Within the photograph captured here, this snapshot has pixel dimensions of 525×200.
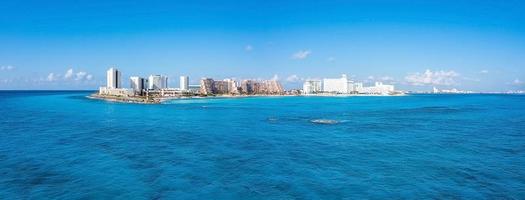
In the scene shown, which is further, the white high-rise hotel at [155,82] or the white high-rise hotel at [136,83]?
the white high-rise hotel at [155,82]

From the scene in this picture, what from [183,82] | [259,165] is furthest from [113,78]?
[259,165]

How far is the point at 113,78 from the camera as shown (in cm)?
13812

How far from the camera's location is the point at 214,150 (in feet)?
79.3

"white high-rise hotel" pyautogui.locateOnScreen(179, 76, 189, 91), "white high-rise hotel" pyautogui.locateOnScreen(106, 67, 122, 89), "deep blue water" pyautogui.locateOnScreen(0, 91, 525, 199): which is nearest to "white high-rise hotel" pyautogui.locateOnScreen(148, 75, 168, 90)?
"white high-rise hotel" pyautogui.locateOnScreen(179, 76, 189, 91)

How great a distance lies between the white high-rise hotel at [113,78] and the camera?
13800cm

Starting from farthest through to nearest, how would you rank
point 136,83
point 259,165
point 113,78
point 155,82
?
point 155,82, point 136,83, point 113,78, point 259,165

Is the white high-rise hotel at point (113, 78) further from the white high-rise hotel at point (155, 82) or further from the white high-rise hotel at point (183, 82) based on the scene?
the white high-rise hotel at point (183, 82)

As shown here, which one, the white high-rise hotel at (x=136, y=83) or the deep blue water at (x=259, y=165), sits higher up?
the white high-rise hotel at (x=136, y=83)

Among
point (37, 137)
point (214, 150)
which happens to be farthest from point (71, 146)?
point (214, 150)

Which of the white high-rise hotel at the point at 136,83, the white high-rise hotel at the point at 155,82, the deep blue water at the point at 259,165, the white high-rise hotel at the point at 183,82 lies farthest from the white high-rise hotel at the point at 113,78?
the deep blue water at the point at 259,165

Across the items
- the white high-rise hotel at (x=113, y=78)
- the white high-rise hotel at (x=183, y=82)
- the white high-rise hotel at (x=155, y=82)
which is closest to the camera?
the white high-rise hotel at (x=113, y=78)

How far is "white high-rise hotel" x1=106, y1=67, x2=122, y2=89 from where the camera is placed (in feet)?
453

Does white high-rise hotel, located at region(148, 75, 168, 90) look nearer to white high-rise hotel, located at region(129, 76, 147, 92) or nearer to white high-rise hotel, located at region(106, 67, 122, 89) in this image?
white high-rise hotel, located at region(129, 76, 147, 92)

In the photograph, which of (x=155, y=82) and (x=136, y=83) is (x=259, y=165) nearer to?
(x=136, y=83)
